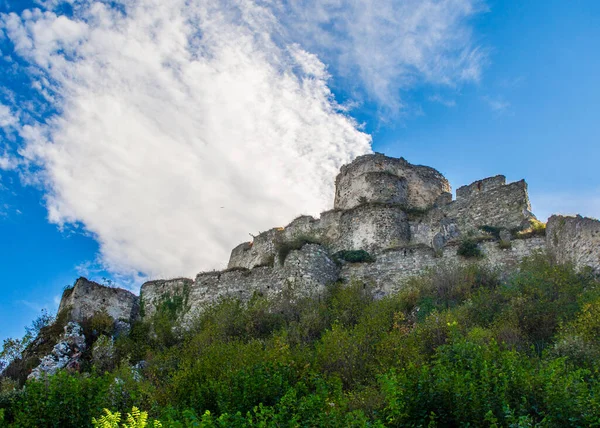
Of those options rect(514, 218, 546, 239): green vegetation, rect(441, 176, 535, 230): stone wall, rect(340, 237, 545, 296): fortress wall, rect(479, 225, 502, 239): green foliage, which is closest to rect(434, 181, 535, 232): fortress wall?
rect(441, 176, 535, 230): stone wall

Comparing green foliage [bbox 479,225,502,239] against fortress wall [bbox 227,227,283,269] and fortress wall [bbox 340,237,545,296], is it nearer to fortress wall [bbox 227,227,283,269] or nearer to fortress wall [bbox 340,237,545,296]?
fortress wall [bbox 340,237,545,296]

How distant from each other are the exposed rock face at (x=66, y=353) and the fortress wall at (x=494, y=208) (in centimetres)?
2000

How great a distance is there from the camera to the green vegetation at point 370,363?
46.2 feet

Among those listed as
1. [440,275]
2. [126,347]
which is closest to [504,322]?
[440,275]

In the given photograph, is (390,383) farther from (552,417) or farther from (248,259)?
(248,259)

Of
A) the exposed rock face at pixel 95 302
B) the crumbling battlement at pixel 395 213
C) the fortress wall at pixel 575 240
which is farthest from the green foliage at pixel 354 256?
the exposed rock face at pixel 95 302

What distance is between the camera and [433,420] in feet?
44.5

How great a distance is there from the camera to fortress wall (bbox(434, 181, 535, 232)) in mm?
30531

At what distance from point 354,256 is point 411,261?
3.16 metres

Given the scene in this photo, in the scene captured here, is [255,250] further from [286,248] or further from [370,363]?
[370,363]

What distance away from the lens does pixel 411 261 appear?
28844 millimetres

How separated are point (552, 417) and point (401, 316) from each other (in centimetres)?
1103

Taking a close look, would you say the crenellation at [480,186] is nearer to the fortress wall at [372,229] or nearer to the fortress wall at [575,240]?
A: the fortress wall at [372,229]

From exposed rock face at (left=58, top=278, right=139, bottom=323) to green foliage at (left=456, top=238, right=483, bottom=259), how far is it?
17049 mm
